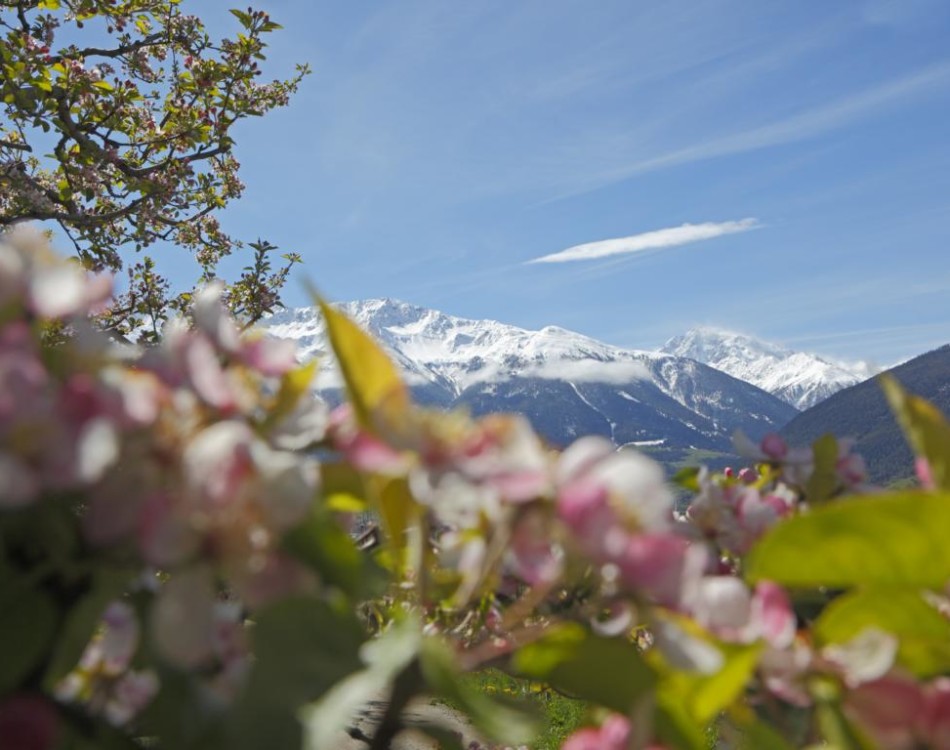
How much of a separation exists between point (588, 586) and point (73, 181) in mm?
9974

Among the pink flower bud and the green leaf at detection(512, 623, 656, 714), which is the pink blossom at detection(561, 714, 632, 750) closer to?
the green leaf at detection(512, 623, 656, 714)

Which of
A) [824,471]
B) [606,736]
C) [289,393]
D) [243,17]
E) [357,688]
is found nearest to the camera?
[357,688]

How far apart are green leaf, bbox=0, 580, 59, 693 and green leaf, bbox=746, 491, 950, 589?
600mm

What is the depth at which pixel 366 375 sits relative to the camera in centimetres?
73

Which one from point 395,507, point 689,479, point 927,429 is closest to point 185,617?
point 395,507

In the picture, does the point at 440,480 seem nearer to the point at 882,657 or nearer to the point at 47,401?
the point at 47,401

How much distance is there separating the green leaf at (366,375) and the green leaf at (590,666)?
25 centimetres

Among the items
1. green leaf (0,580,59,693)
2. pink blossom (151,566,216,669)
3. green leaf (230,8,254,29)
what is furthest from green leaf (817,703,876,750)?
green leaf (230,8,254,29)

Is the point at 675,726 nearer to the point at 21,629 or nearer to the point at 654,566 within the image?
the point at 654,566

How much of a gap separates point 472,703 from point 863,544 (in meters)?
0.35

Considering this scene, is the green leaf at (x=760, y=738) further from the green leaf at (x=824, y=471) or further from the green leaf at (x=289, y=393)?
the green leaf at (x=824, y=471)

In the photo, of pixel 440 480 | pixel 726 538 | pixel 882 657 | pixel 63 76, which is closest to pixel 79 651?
pixel 440 480

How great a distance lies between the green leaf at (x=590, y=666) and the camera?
0.68 metres

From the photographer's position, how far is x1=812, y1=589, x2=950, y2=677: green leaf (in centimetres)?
73
